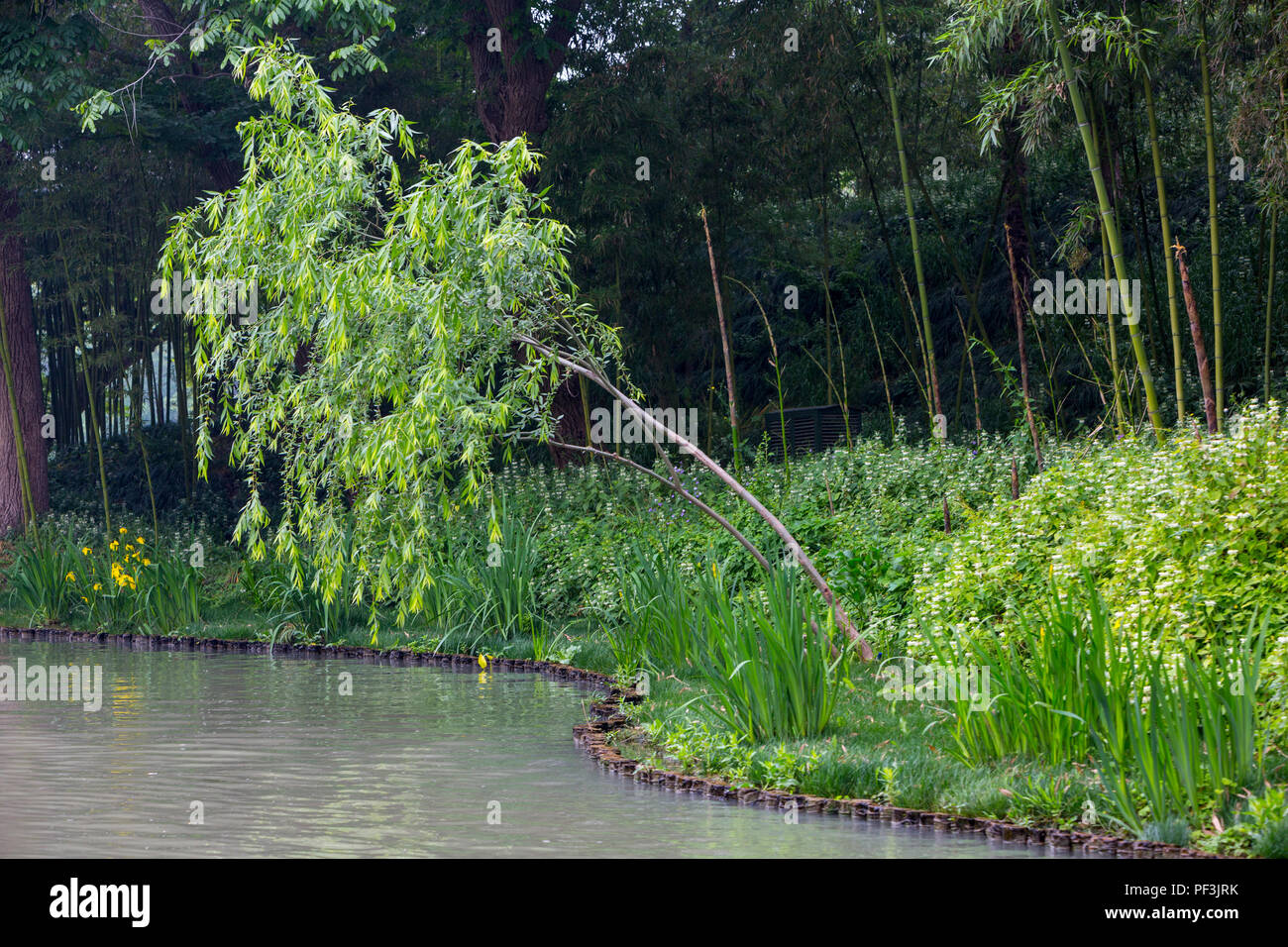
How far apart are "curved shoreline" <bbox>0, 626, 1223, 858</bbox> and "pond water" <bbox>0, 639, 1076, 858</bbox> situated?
0.08 m

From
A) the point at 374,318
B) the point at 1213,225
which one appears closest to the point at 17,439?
the point at 374,318

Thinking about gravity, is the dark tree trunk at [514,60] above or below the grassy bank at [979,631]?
above

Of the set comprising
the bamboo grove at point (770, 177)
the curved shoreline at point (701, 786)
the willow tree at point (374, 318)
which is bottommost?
the curved shoreline at point (701, 786)

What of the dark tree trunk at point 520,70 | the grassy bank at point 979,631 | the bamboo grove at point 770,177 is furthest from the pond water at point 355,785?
the dark tree trunk at point 520,70

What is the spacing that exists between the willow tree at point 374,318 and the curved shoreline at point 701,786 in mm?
1445

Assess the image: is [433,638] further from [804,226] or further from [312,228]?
[804,226]

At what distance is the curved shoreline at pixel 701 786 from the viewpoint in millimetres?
5371

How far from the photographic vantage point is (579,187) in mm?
16406

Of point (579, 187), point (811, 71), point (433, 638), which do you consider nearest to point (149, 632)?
point (433, 638)

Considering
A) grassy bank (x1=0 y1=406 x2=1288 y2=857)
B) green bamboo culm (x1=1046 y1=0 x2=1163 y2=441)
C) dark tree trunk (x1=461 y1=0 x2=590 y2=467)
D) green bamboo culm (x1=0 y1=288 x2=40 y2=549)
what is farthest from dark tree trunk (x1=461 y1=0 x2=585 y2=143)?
green bamboo culm (x1=1046 y1=0 x2=1163 y2=441)

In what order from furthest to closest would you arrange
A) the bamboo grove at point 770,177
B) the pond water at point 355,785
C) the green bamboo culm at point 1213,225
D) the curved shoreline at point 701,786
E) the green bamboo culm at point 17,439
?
1. the green bamboo culm at point 17,439
2. the bamboo grove at point 770,177
3. the green bamboo culm at point 1213,225
4. the pond water at point 355,785
5. the curved shoreline at point 701,786

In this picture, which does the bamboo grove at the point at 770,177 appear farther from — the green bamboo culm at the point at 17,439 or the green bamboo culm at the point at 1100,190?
the green bamboo culm at the point at 1100,190

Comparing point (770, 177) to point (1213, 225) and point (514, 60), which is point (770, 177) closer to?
point (514, 60)

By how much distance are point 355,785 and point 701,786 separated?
1.76m
